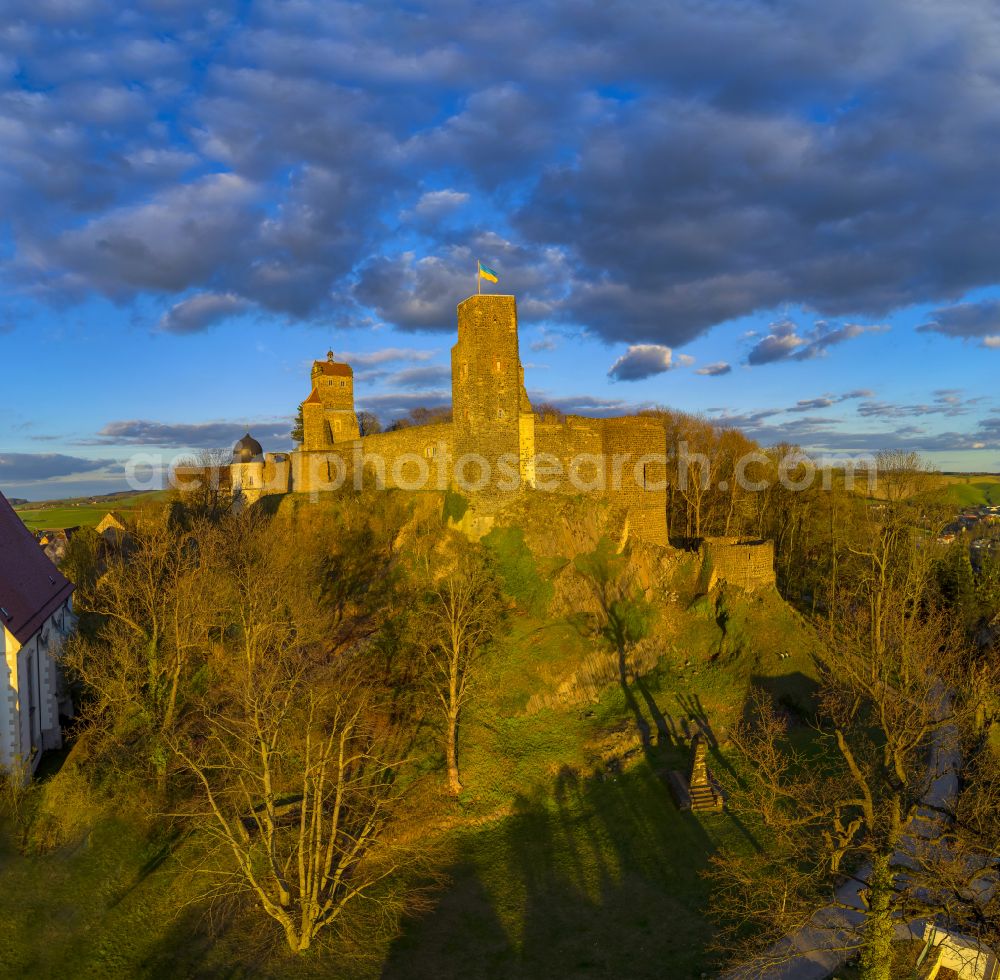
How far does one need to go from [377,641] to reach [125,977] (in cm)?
1417

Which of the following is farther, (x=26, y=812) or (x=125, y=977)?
(x=26, y=812)

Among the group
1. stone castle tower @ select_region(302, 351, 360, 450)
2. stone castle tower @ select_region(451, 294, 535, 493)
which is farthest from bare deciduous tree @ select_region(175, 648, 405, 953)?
stone castle tower @ select_region(302, 351, 360, 450)

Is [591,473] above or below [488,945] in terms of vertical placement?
above

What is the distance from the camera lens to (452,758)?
73.8 ft

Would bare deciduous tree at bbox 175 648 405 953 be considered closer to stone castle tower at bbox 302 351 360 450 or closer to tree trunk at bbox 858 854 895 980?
tree trunk at bbox 858 854 895 980

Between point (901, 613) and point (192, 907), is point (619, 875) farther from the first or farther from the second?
point (901, 613)

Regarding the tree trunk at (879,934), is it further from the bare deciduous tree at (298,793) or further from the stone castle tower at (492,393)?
the stone castle tower at (492,393)

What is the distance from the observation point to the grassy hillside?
16016 mm

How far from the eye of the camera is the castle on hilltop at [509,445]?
109 ft

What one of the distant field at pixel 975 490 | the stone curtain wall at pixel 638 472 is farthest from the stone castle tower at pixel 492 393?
the distant field at pixel 975 490

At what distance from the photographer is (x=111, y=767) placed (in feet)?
71.0

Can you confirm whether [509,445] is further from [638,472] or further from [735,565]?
[735,565]

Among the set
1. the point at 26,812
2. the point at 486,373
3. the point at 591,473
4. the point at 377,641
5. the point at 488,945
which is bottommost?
the point at 488,945

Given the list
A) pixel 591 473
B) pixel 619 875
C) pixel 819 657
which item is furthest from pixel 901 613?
pixel 619 875
